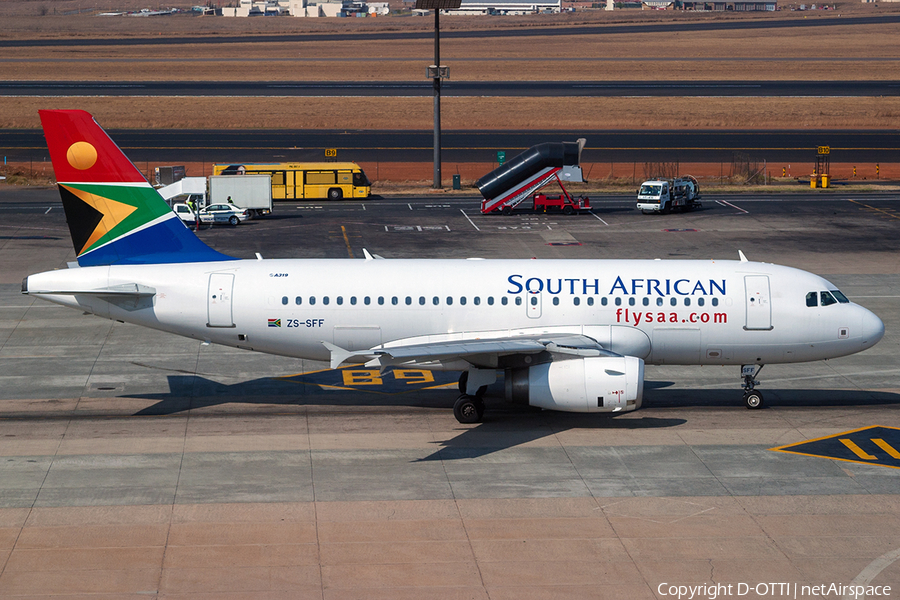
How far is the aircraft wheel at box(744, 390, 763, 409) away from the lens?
32.2 m

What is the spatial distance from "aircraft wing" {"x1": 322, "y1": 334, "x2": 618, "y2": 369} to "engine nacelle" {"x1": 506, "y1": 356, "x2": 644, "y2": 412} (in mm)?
608

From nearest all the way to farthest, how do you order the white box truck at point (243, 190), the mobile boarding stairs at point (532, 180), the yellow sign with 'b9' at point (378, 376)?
1. the yellow sign with 'b9' at point (378, 376)
2. the white box truck at point (243, 190)
3. the mobile boarding stairs at point (532, 180)

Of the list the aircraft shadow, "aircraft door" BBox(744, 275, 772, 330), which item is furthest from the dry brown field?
"aircraft door" BBox(744, 275, 772, 330)

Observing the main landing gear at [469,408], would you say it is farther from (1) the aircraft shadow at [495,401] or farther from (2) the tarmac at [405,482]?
(2) the tarmac at [405,482]

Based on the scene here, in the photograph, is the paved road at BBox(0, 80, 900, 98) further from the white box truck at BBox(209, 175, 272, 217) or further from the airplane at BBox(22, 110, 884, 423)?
the airplane at BBox(22, 110, 884, 423)

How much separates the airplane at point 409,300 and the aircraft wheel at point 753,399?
126cm

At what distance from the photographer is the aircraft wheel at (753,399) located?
Answer: 3225 cm

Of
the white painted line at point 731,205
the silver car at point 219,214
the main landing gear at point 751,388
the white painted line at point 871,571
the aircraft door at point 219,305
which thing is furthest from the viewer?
the white painted line at point 731,205

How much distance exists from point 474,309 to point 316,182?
54.0m

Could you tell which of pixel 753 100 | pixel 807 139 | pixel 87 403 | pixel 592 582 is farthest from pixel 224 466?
pixel 753 100

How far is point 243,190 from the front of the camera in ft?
239

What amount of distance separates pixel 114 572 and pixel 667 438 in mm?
16542

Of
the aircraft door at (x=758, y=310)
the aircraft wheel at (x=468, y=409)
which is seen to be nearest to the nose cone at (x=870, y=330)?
the aircraft door at (x=758, y=310)

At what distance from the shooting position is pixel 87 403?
3238 centimetres
